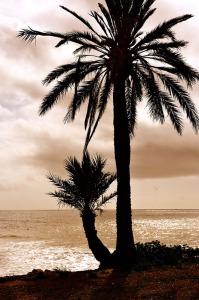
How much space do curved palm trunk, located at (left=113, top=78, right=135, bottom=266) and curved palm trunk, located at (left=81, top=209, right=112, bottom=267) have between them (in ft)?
1.47

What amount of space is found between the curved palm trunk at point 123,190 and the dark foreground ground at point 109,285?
1.46 m

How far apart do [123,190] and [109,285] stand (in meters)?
3.46

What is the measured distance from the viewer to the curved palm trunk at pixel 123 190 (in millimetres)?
11523

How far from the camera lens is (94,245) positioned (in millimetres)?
12070

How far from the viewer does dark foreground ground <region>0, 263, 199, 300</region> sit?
7.96 metres

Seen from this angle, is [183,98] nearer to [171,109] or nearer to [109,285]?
[171,109]

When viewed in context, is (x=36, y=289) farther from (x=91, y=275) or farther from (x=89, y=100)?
(x=89, y=100)

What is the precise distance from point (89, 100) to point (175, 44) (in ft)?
10.8

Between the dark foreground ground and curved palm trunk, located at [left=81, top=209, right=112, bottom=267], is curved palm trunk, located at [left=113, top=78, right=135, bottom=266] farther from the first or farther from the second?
the dark foreground ground

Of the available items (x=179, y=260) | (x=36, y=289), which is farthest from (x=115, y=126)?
(x=36, y=289)

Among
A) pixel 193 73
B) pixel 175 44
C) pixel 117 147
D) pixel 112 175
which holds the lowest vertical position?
pixel 112 175

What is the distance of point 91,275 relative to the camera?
9.60 meters

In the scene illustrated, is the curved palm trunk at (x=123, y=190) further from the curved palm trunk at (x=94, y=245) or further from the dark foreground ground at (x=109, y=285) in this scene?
the dark foreground ground at (x=109, y=285)

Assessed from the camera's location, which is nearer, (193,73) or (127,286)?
(127,286)
